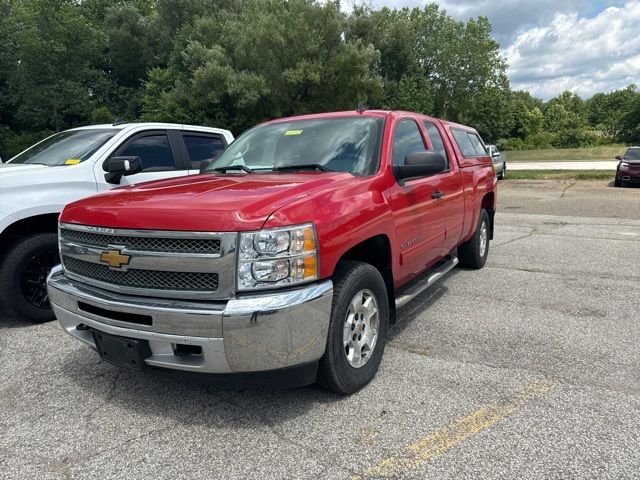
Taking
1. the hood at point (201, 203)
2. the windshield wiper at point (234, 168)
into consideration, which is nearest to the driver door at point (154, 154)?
the windshield wiper at point (234, 168)

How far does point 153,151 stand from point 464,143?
3.83 m

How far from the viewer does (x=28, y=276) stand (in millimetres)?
4574

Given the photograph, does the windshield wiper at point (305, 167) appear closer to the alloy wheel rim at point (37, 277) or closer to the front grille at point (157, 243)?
the front grille at point (157, 243)

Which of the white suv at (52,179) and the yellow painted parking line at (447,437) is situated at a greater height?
the white suv at (52,179)

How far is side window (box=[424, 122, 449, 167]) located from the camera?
482 cm

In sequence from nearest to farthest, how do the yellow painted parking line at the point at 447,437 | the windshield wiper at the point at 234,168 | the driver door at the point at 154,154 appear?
the yellow painted parking line at the point at 447,437, the windshield wiper at the point at 234,168, the driver door at the point at 154,154

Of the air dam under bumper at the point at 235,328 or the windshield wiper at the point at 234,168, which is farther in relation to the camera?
the windshield wiper at the point at 234,168

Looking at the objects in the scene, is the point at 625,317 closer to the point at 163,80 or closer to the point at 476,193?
the point at 476,193

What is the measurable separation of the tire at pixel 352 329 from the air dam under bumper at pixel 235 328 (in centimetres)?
14

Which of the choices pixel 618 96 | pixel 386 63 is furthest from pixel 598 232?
pixel 618 96

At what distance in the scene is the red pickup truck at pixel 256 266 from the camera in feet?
8.20

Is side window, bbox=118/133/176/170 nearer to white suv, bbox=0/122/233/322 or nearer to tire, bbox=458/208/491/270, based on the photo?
white suv, bbox=0/122/233/322

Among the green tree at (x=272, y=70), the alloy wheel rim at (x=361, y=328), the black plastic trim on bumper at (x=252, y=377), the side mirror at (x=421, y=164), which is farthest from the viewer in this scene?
the green tree at (x=272, y=70)

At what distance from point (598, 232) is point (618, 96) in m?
94.9
